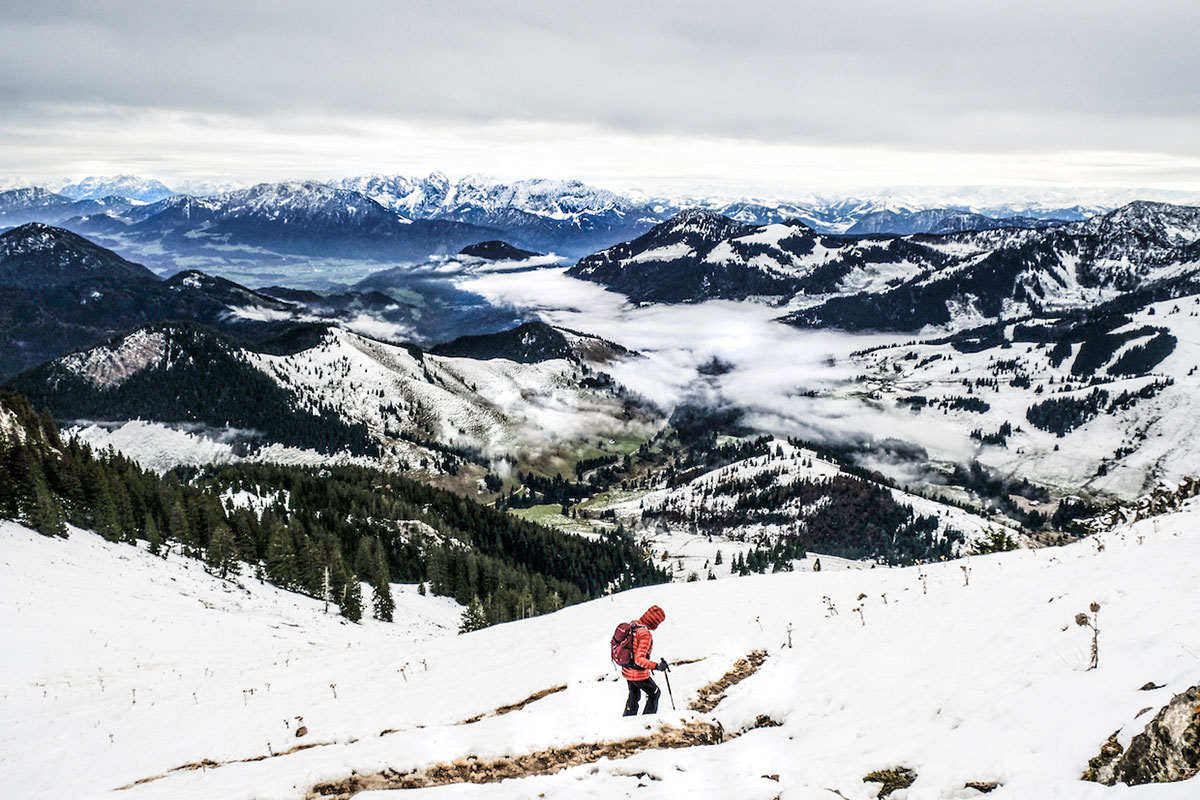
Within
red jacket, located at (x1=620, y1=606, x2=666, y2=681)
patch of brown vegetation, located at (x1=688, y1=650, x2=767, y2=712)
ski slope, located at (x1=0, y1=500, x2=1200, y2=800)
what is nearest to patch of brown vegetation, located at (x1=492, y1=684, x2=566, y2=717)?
ski slope, located at (x1=0, y1=500, x2=1200, y2=800)

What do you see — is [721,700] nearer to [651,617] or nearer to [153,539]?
[651,617]

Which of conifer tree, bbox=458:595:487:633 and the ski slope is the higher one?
the ski slope

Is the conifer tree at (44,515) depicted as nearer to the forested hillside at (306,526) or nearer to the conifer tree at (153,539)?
the forested hillside at (306,526)

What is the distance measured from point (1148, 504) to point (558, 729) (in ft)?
105

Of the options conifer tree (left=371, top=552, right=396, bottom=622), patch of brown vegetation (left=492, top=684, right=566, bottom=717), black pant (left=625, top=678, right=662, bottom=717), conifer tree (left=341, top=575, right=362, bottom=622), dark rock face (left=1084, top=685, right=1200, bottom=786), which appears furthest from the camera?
conifer tree (left=371, top=552, right=396, bottom=622)

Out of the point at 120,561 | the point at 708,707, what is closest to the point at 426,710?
the point at 708,707

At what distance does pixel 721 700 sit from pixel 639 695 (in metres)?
2.39

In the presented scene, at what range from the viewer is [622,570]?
17150 centimetres

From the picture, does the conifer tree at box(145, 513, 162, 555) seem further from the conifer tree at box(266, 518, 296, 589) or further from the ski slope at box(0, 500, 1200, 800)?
the ski slope at box(0, 500, 1200, 800)

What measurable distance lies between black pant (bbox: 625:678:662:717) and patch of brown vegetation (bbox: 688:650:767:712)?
1.18 m

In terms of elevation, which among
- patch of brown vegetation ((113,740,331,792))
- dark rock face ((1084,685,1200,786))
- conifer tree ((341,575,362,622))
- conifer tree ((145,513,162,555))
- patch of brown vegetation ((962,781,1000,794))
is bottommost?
conifer tree ((341,575,362,622))

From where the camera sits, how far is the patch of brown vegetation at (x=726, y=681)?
1698 cm

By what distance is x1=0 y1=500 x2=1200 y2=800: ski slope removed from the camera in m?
11.0

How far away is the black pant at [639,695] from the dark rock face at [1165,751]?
9634 mm
